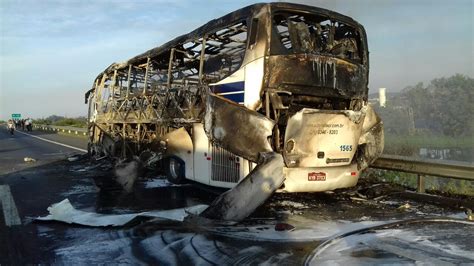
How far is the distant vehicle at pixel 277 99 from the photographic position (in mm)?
7074

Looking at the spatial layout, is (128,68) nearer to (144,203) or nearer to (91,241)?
(144,203)

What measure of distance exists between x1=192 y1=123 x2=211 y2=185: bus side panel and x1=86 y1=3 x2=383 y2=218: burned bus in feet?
0.06

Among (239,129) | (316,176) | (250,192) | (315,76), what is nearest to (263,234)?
(250,192)

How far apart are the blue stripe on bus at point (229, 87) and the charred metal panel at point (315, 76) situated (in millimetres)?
534

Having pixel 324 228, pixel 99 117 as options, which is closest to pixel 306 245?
pixel 324 228

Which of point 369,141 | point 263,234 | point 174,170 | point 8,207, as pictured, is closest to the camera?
point 263,234

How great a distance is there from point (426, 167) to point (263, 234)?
12.5ft

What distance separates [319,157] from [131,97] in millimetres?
6927

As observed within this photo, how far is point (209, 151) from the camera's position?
8633mm

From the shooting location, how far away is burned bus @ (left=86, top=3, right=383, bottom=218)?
705cm

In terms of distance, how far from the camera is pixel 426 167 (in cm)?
810

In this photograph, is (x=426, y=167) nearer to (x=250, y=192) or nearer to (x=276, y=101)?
(x=276, y=101)

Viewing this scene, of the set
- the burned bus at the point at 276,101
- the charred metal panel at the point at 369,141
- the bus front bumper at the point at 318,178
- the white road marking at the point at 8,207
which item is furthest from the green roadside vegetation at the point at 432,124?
the white road marking at the point at 8,207

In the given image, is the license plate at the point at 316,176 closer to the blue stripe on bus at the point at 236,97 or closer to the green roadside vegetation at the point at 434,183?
the blue stripe on bus at the point at 236,97
